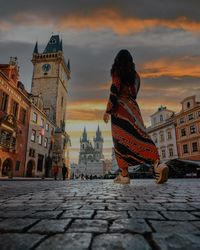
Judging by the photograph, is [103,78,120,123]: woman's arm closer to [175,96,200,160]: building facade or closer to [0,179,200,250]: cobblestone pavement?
[0,179,200,250]: cobblestone pavement

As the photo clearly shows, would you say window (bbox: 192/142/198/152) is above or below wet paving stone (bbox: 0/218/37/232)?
above

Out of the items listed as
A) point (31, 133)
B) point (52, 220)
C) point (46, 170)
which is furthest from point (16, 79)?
point (52, 220)

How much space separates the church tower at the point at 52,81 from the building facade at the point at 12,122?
46.2 ft

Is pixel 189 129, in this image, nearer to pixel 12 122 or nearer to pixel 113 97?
pixel 12 122

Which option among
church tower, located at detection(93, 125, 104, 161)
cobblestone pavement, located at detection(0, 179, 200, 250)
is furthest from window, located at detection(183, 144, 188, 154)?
church tower, located at detection(93, 125, 104, 161)

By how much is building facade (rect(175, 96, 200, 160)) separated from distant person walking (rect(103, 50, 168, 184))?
24.7 meters

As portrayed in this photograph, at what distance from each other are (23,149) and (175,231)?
2441 centimetres

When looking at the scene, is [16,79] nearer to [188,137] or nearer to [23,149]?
[23,149]

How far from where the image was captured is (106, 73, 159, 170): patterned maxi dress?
5410mm

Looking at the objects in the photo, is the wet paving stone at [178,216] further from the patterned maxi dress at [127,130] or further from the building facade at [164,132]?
the building facade at [164,132]

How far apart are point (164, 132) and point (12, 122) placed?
24405 mm

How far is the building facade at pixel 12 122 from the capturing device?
19.7m

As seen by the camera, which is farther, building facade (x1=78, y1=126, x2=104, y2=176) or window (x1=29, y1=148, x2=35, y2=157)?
building facade (x1=78, y1=126, x2=104, y2=176)

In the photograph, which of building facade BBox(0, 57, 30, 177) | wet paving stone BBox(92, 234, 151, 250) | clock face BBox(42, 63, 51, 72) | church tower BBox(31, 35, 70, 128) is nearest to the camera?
wet paving stone BBox(92, 234, 151, 250)
